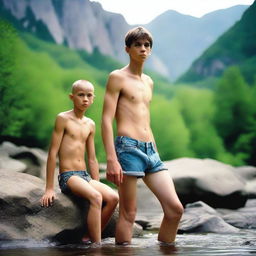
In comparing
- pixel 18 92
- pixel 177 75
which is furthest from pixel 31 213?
pixel 177 75

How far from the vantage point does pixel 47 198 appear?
523 centimetres

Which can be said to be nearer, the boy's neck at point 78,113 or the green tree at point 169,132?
the boy's neck at point 78,113

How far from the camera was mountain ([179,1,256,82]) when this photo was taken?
29234mm

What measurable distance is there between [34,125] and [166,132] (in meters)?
7.45

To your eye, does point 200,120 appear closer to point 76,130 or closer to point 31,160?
point 31,160

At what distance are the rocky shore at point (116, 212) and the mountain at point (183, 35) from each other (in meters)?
22.6

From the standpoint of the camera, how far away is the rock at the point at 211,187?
33.6 ft

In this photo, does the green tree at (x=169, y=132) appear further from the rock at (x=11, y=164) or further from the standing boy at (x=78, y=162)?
the standing boy at (x=78, y=162)

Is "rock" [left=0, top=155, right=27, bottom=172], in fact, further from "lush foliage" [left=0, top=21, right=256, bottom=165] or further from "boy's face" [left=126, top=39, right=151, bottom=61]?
"boy's face" [left=126, top=39, right=151, bottom=61]

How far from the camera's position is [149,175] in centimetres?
484

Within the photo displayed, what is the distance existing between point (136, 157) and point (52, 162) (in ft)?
2.89

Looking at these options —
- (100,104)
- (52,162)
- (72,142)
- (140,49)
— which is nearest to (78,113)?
(72,142)

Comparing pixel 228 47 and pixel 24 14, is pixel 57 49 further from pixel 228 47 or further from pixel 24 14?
pixel 228 47

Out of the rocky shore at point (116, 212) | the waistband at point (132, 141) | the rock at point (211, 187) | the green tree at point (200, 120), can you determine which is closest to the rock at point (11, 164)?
the rocky shore at point (116, 212)
